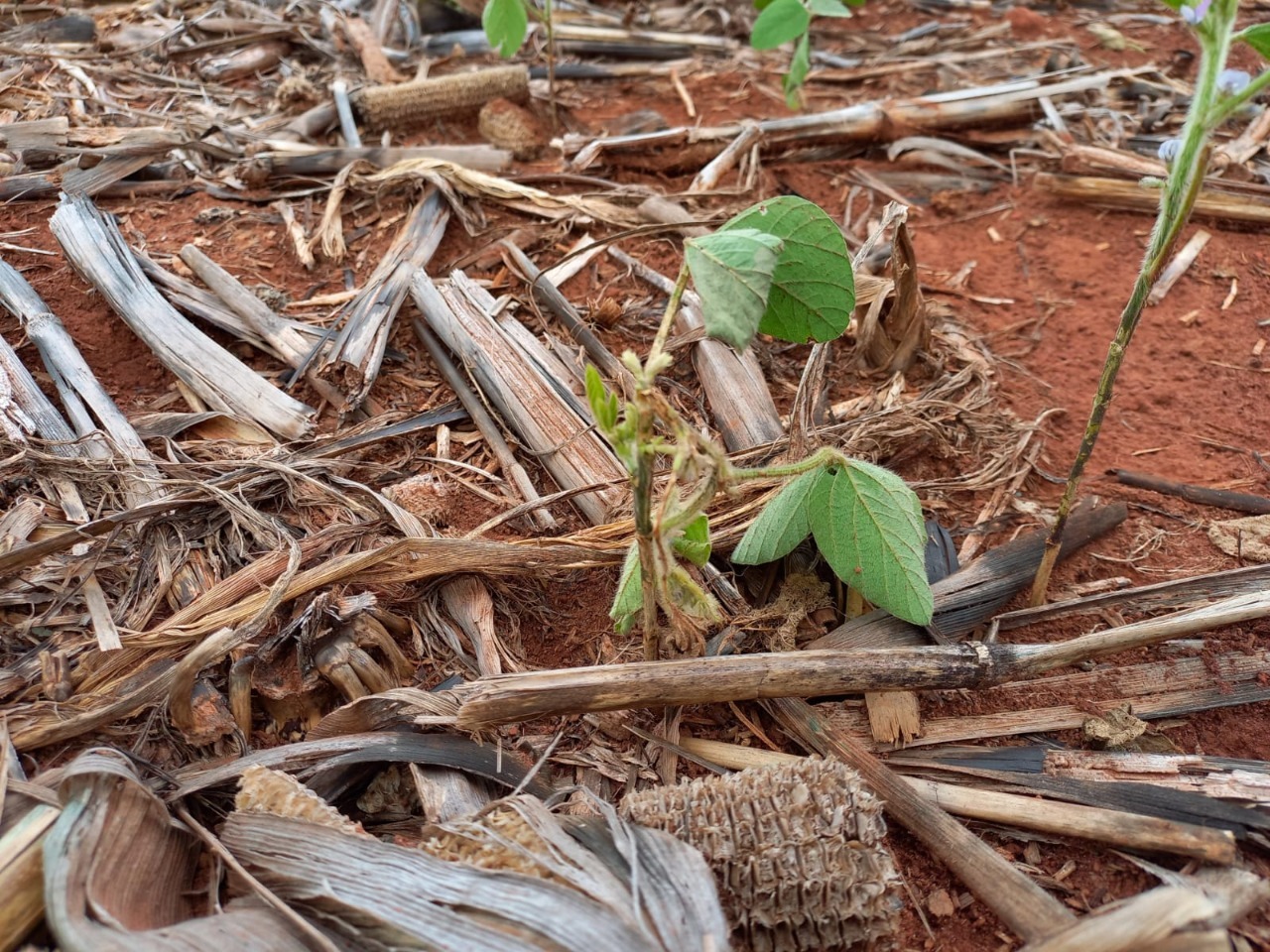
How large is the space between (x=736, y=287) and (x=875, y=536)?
532mm

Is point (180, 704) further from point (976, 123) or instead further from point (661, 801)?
point (976, 123)

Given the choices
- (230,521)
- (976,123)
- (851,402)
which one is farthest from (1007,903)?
(976,123)

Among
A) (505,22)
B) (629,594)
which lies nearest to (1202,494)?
(629,594)

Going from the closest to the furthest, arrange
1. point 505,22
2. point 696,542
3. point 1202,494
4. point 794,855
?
point 794,855 → point 696,542 → point 1202,494 → point 505,22

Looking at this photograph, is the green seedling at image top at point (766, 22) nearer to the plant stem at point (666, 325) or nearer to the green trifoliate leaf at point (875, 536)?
the plant stem at point (666, 325)

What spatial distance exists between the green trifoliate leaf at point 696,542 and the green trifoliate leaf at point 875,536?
222 mm

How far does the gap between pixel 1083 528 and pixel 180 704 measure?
1804mm

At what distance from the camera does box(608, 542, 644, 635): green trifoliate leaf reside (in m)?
1.55

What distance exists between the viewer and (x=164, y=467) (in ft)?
6.19

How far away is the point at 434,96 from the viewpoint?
3234 millimetres

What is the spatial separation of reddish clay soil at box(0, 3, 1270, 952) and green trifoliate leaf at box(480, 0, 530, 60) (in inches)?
15.8

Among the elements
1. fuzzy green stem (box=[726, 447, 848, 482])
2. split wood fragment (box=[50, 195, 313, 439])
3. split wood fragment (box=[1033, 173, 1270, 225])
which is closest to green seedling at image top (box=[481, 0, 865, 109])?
split wood fragment (box=[1033, 173, 1270, 225])

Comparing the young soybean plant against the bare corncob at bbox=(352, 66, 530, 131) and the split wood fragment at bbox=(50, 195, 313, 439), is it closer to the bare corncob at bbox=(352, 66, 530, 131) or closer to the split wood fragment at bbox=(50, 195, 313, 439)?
the split wood fragment at bbox=(50, 195, 313, 439)

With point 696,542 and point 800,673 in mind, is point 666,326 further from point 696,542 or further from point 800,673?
point 800,673
